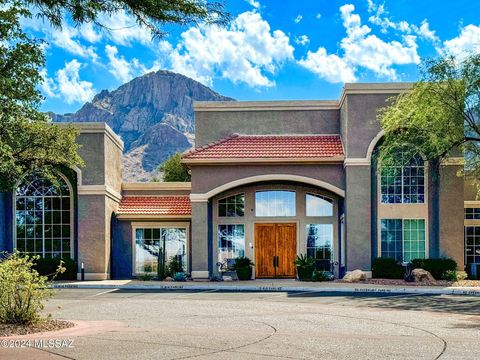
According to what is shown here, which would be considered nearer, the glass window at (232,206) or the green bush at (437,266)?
the green bush at (437,266)

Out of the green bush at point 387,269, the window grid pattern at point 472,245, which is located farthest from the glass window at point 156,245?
the window grid pattern at point 472,245

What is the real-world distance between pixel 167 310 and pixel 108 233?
1446 centimetres

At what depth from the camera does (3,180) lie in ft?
94.2

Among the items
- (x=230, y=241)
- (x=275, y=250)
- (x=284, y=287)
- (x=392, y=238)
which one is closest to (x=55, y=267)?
(x=230, y=241)

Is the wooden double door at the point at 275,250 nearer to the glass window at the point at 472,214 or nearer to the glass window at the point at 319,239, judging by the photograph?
the glass window at the point at 319,239

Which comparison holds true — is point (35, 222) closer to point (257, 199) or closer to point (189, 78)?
point (257, 199)

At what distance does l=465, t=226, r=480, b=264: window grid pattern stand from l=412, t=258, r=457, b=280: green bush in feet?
17.1

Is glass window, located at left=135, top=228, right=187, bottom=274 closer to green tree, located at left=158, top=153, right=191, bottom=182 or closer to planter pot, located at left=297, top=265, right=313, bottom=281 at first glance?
planter pot, located at left=297, top=265, right=313, bottom=281

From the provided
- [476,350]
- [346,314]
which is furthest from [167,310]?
[476,350]

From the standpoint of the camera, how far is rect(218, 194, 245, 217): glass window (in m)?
31.5

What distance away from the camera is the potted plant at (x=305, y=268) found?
2919cm

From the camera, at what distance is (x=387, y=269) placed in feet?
94.5

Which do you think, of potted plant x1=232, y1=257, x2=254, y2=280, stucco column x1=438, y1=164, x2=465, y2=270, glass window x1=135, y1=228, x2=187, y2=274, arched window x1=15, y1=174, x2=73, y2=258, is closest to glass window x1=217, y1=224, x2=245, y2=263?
potted plant x1=232, y1=257, x2=254, y2=280

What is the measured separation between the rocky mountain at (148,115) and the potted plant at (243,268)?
101 m
